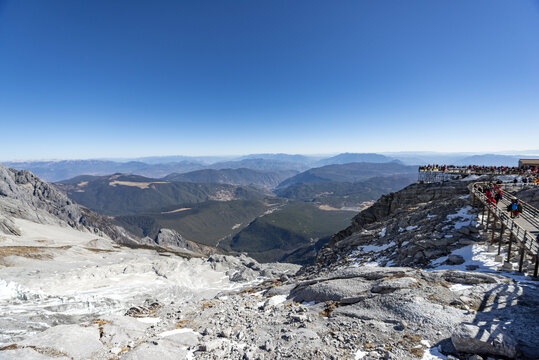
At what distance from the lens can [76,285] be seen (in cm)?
3166

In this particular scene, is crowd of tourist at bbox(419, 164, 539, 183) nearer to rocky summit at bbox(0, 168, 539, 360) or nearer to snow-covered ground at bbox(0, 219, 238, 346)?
rocky summit at bbox(0, 168, 539, 360)

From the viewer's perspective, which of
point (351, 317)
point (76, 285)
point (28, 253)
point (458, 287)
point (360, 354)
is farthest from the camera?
point (28, 253)

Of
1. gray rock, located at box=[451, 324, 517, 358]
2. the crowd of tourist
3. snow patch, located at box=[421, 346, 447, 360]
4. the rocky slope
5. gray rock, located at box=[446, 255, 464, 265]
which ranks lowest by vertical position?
the rocky slope

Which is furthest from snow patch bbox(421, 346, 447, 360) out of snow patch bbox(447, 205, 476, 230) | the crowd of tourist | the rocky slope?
the rocky slope

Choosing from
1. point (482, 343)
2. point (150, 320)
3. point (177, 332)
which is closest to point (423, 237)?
point (482, 343)

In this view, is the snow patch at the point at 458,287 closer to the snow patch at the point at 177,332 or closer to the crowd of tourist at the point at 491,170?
the snow patch at the point at 177,332

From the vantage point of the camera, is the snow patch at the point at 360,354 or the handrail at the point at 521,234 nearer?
the snow patch at the point at 360,354

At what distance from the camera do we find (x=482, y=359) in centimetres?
695

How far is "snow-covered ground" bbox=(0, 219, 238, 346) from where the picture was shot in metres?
20.3

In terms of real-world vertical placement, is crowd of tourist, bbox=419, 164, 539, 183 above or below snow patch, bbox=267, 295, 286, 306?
above

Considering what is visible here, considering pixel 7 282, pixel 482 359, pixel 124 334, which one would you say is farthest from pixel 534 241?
pixel 7 282

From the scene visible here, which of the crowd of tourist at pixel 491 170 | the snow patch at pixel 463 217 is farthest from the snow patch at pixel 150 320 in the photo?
the crowd of tourist at pixel 491 170

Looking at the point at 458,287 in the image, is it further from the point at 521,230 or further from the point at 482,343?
the point at 521,230

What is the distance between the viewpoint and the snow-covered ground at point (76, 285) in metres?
20.3
